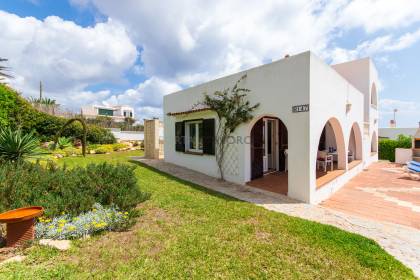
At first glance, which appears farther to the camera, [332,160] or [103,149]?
[103,149]

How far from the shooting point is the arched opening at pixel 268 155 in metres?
8.37

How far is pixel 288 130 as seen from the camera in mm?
6539

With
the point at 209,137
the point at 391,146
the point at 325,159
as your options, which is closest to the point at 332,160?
the point at 325,159

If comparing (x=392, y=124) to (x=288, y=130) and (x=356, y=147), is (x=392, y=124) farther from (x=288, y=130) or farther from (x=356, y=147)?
(x=288, y=130)

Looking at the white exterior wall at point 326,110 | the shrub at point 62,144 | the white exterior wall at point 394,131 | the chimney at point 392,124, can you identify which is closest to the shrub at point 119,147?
the shrub at point 62,144

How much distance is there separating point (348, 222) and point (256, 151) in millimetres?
4283

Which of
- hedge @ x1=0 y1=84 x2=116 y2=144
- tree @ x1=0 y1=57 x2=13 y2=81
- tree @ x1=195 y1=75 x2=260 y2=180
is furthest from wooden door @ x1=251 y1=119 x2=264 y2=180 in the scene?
tree @ x1=0 y1=57 x2=13 y2=81

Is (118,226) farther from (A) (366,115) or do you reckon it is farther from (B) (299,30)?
(A) (366,115)

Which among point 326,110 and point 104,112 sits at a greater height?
point 104,112

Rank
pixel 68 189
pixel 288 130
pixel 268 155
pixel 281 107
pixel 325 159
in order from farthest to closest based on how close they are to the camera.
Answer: pixel 268 155 → pixel 325 159 → pixel 281 107 → pixel 288 130 → pixel 68 189

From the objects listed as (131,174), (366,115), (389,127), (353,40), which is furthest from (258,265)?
(389,127)

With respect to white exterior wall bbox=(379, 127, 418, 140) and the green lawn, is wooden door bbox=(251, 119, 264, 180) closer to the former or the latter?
the green lawn

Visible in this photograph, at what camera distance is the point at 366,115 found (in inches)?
Result: 539

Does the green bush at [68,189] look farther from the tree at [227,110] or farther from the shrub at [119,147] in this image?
the shrub at [119,147]
